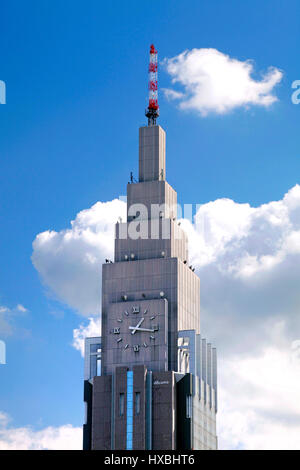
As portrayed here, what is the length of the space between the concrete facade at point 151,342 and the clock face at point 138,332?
169mm

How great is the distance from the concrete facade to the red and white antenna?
292cm

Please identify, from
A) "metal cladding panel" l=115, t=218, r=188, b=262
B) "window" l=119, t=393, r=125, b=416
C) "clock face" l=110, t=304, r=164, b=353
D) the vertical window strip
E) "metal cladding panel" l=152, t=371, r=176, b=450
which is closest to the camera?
the vertical window strip

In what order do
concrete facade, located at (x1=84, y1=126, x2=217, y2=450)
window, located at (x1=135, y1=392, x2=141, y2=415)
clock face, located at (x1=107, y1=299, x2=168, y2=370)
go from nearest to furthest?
window, located at (x1=135, y1=392, x2=141, y2=415)
concrete facade, located at (x1=84, y1=126, x2=217, y2=450)
clock face, located at (x1=107, y1=299, x2=168, y2=370)

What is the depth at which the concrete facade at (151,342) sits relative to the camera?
172m

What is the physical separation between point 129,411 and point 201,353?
18118 mm

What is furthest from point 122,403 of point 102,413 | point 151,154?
point 151,154

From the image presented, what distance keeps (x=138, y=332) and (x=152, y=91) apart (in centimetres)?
4556

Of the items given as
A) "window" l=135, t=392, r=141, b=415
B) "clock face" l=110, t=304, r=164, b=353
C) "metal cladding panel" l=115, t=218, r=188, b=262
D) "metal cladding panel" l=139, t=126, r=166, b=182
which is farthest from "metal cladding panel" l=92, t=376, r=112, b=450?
"metal cladding panel" l=139, t=126, r=166, b=182

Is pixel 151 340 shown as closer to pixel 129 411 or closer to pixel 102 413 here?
pixel 129 411

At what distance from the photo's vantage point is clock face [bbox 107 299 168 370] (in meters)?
177

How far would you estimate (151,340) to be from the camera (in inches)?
6988

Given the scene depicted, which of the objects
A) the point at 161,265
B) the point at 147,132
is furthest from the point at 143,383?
the point at 147,132

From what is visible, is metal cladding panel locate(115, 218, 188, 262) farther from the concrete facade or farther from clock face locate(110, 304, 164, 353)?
clock face locate(110, 304, 164, 353)
